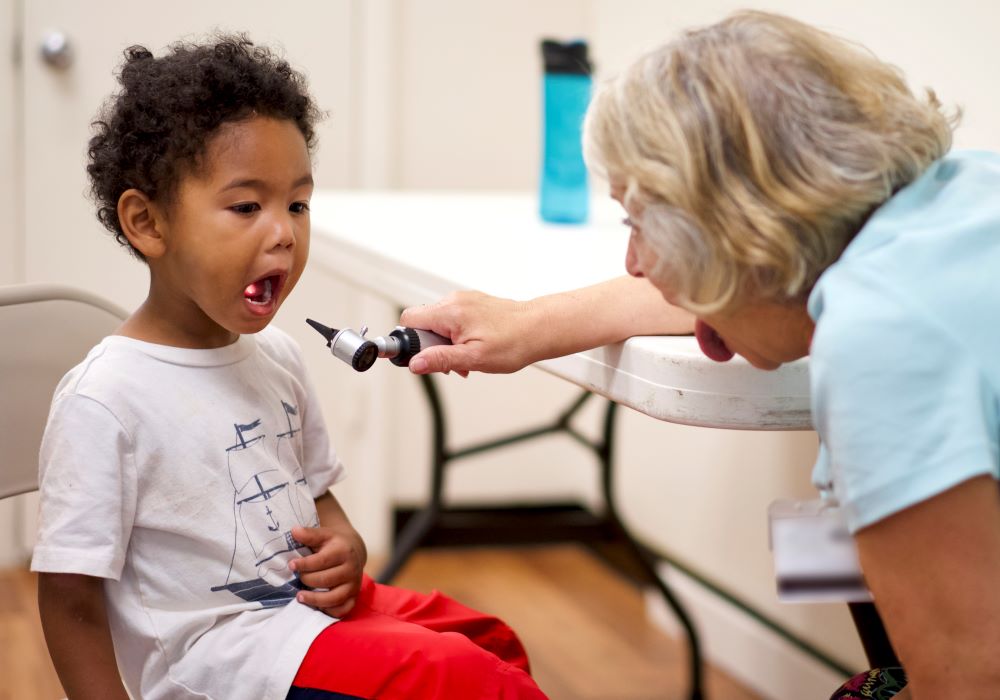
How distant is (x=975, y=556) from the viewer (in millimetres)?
631

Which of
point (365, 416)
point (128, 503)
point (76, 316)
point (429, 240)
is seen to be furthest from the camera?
point (365, 416)

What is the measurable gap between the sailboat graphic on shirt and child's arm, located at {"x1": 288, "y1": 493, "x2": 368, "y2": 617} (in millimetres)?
12

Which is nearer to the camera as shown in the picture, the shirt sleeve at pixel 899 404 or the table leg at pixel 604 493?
the shirt sleeve at pixel 899 404

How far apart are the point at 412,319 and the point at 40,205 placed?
64.2 inches

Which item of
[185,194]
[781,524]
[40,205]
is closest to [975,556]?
[781,524]

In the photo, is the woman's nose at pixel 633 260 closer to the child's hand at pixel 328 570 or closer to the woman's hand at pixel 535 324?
the woman's hand at pixel 535 324

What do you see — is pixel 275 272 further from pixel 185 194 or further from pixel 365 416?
pixel 365 416

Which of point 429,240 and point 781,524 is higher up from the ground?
point 429,240

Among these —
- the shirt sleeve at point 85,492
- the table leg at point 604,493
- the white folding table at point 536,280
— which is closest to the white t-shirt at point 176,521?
the shirt sleeve at point 85,492

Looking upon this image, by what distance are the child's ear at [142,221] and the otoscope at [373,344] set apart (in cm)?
14

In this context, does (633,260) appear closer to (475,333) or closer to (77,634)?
(475,333)

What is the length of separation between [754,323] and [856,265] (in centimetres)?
11

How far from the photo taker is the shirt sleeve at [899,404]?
2.03ft

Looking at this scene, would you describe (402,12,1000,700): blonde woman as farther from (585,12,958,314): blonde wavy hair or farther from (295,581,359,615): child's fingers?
(295,581,359,615): child's fingers
